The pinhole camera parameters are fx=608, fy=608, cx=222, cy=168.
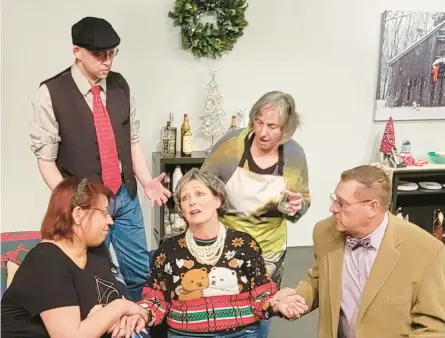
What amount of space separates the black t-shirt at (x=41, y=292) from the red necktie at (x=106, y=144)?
59cm

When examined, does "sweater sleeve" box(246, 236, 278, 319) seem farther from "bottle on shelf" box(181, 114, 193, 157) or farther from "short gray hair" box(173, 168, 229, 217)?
"bottle on shelf" box(181, 114, 193, 157)

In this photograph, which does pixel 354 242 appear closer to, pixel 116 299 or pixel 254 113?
pixel 254 113

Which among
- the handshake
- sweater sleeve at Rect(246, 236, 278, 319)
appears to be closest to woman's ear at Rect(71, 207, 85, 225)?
sweater sleeve at Rect(246, 236, 278, 319)

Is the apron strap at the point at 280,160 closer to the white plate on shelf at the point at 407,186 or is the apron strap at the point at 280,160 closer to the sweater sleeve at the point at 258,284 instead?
the sweater sleeve at the point at 258,284

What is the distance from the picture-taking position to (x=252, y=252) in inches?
88.5

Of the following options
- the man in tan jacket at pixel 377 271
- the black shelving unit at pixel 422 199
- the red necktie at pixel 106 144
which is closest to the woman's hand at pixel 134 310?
the man in tan jacket at pixel 377 271

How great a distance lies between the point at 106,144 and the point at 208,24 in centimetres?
195

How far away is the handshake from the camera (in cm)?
215

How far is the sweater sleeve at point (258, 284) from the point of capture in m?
2.20

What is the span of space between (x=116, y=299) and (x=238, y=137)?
874 millimetres

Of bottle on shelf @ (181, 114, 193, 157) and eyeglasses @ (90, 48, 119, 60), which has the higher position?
eyeglasses @ (90, 48, 119, 60)

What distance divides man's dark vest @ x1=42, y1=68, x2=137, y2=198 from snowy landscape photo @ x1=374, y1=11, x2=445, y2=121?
2.72 meters

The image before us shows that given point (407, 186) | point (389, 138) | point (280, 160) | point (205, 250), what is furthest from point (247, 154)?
point (407, 186)

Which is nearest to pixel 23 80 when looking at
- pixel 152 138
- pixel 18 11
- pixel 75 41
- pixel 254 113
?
pixel 18 11
